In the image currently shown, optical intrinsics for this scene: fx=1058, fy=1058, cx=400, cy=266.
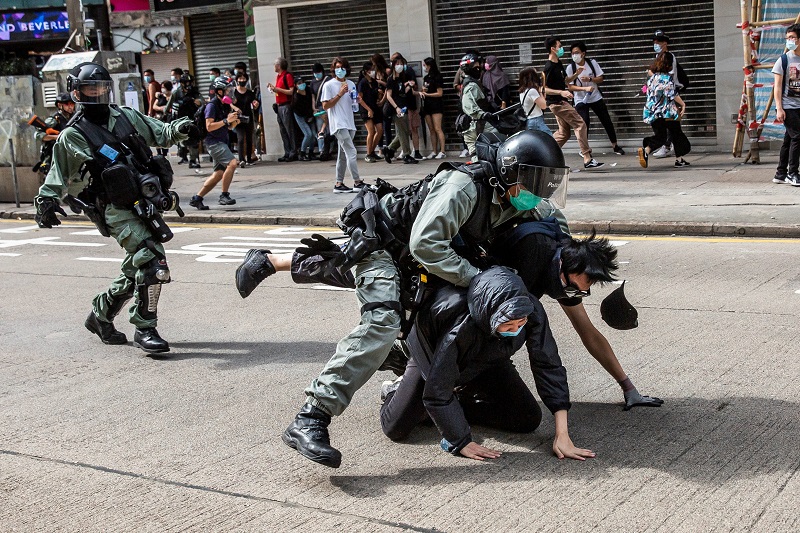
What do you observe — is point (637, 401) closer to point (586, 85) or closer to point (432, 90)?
point (586, 85)

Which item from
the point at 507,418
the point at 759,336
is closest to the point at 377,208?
the point at 507,418

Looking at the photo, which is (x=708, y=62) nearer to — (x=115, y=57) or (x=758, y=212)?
(x=758, y=212)

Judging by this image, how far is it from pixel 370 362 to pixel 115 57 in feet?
45.8

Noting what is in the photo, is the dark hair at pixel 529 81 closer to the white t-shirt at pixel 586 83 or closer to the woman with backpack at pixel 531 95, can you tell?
the woman with backpack at pixel 531 95

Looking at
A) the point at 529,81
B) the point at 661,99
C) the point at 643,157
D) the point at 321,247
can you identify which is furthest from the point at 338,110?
the point at 321,247

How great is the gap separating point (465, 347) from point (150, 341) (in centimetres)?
301

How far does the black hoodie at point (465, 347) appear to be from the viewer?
181 inches

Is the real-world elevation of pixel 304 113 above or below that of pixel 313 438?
above

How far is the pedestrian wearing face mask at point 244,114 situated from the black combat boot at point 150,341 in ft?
36.6

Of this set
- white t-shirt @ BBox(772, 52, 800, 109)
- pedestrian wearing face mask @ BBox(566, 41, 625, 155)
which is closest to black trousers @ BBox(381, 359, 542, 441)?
white t-shirt @ BBox(772, 52, 800, 109)

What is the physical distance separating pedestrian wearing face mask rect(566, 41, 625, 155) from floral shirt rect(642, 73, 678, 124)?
51.7 inches

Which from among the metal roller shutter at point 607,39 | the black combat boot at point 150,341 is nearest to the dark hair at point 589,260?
the black combat boot at point 150,341

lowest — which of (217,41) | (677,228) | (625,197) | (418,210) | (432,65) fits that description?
(677,228)

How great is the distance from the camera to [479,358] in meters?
4.83
